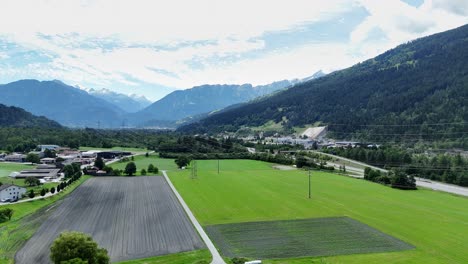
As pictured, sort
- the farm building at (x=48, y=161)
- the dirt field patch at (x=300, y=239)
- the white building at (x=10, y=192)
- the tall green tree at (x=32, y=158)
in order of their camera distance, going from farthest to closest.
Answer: the farm building at (x=48, y=161), the tall green tree at (x=32, y=158), the white building at (x=10, y=192), the dirt field patch at (x=300, y=239)

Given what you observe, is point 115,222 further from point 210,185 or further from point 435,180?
point 435,180

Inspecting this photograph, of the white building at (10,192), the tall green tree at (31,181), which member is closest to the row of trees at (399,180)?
the white building at (10,192)

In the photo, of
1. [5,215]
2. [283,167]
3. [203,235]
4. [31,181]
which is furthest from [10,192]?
[283,167]

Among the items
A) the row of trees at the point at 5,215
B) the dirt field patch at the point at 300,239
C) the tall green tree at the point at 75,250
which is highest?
the tall green tree at the point at 75,250

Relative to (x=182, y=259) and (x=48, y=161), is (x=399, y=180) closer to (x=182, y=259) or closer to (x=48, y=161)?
(x=182, y=259)

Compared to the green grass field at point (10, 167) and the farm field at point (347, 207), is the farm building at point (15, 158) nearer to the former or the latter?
the green grass field at point (10, 167)

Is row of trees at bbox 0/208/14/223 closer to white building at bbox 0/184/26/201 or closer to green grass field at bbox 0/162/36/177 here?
white building at bbox 0/184/26/201
